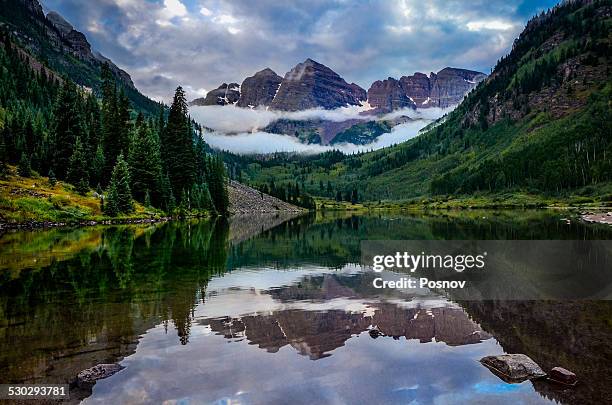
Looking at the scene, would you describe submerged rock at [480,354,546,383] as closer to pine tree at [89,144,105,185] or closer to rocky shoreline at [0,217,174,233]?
rocky shoreline at [0,217,174,233]

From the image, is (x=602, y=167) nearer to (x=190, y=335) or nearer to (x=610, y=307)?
(x=610, y=307)

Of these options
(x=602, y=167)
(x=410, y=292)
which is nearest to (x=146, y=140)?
(x=410, y=292)

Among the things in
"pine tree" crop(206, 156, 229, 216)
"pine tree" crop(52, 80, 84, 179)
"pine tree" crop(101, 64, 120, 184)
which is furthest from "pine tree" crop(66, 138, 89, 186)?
"pine tree" crop(206, 156, 229, 216)

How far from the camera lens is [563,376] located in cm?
1209

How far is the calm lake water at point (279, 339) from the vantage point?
11.8 metres

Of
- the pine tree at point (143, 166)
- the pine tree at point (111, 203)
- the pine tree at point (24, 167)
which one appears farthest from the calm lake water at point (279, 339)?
the pine tree at point (143, 166)

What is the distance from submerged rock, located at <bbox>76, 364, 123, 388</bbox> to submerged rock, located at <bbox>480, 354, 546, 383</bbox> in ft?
35.8

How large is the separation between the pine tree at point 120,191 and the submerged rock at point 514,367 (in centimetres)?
8227

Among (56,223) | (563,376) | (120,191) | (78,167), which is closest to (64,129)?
(78,167)

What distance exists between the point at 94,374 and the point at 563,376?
41.6ft

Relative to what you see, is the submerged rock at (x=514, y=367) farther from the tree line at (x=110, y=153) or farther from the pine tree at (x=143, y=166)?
the pine tree at (x=143, y=166)

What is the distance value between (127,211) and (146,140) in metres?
20.1

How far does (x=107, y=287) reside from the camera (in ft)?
81.3

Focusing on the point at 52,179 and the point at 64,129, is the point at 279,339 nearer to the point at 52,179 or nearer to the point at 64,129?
the point at 52,179
